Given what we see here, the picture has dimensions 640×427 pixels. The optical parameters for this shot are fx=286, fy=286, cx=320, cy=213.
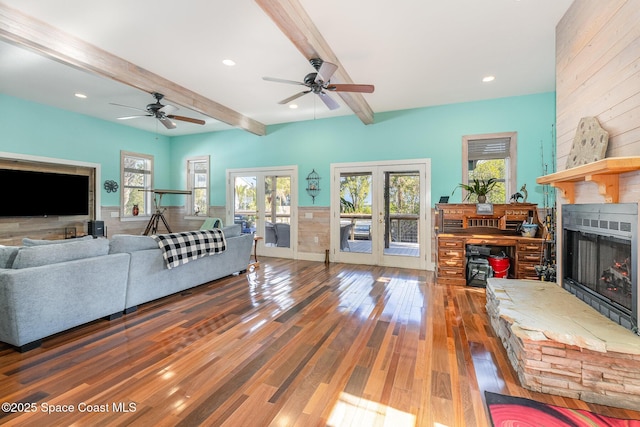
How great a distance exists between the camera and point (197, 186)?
747 centimetres

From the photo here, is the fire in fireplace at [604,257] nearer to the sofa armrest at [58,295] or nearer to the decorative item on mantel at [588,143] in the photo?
the decorative item on mantel at [588,143]

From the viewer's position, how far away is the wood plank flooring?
1653mm

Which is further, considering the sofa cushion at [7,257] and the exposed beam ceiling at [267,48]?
the exposed beam ceiling at [267,48]

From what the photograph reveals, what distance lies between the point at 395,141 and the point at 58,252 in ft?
16.8

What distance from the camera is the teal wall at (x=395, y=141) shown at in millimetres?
4730

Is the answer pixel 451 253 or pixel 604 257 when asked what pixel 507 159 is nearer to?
pixel 451 253

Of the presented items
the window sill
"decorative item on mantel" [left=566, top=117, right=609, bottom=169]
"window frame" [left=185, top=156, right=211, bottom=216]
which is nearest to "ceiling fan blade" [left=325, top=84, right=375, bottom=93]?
"decorative item on mantel" [left=566, top=117, right=609, bottom=169]

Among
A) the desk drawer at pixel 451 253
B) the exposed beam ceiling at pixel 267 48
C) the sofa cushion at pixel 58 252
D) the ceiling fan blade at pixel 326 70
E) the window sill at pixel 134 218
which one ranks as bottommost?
the desk drawer at pixel 451 253

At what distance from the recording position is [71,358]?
2240 millimetres

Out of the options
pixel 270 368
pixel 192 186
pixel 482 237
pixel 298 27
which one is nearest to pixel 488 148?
pixel 482 237

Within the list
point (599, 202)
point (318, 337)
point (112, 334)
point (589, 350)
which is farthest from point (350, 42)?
point (112, 334)

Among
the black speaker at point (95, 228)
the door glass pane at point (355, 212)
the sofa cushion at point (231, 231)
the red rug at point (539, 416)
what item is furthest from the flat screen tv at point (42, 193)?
the red rug at point (539, 416)

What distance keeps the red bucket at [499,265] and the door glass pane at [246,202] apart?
485 cm

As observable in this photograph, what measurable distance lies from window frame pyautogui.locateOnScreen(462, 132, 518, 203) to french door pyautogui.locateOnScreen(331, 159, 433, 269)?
0.62 m
